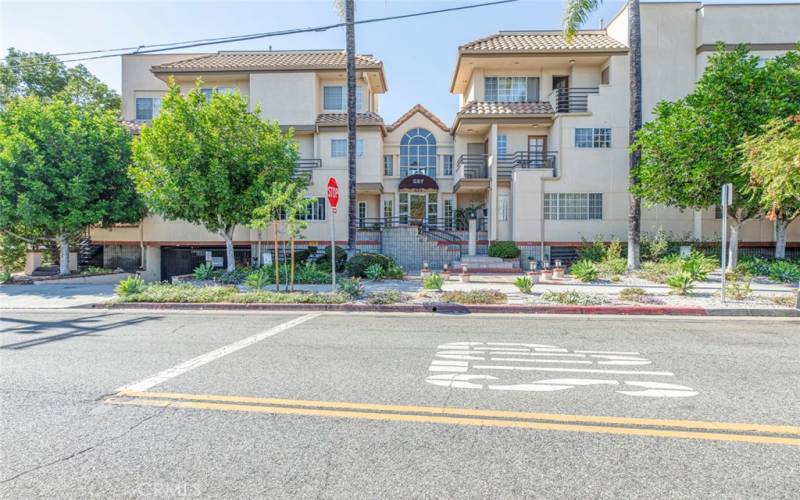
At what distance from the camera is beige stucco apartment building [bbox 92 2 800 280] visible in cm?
2075

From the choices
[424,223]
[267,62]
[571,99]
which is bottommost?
[424,223]

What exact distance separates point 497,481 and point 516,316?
742cm

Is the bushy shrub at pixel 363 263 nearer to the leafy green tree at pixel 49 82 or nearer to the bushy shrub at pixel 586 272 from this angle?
the bushy shrub at pixel 586 272

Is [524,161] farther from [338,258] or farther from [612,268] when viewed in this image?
[338,258]

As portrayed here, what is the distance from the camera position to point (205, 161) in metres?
15.7

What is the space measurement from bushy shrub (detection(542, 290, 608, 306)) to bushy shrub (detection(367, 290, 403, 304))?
4.23 meters

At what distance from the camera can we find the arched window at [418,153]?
26.0 metres

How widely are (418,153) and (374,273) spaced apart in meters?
12.3

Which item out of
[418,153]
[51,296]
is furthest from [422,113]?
[51,296]

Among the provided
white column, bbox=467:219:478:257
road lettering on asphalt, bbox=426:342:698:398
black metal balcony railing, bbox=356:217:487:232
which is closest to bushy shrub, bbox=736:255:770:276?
white column, bbox=467:219:478:257

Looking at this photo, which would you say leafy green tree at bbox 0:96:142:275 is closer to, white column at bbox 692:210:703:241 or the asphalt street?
the asphalt street

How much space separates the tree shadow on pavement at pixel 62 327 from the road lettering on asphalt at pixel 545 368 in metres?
7.40

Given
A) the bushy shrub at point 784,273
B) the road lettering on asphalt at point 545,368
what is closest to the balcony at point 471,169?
the bushy shrub at point 784,273

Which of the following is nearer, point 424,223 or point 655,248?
point 655,248
